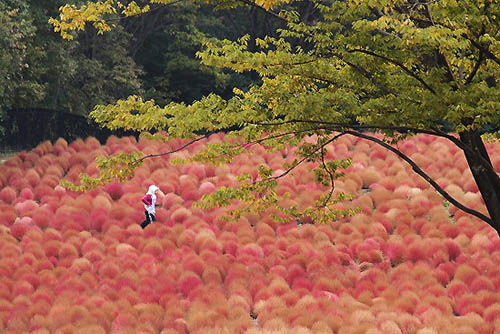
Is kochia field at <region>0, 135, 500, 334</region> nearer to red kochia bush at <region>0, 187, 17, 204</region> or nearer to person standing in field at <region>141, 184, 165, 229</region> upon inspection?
red kochia bush at <region>0, 187, 17, 204</region>

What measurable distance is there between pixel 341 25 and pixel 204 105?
205 centimetres

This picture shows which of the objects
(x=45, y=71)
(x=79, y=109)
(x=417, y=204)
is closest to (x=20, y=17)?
(x=45, y=71)

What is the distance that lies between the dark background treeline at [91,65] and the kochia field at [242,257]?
135 inches

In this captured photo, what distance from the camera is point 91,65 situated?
26766mm

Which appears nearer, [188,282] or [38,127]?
[188,282]

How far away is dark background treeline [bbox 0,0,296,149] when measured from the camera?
22828 millimetres

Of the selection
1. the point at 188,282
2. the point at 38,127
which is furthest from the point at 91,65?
→ the point at 188,282

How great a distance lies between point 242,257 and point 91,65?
1519 centimetres

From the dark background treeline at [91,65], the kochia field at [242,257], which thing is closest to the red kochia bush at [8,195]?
the kochia field at [242,257]

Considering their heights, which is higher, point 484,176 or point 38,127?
point 38,127

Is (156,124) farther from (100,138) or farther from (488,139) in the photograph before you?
(100,138)

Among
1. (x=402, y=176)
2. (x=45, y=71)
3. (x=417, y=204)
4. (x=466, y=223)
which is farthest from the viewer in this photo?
(x=45, y=71)

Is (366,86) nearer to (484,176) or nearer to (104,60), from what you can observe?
(484,176)

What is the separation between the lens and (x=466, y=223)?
52.4 ft
